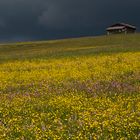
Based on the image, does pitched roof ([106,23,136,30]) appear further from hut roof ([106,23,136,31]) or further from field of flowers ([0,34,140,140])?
field of flowers ([0,34,140,140])

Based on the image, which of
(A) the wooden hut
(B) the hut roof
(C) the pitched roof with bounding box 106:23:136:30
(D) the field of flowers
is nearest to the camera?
(D) the field of flowers

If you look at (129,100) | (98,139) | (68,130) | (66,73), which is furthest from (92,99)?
(66,73)

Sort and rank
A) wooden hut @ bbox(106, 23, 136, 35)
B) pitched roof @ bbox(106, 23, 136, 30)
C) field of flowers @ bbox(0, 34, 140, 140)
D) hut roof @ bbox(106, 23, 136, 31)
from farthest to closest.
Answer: pitched roof @ bbox(106, 23, 136, 30)
hut roof @ bbox(106, 23, 136, 31)
wooden hut @ bbox(106, 23, 136, 35)
field of flowers @ bbox(0, 34, 140, 140)

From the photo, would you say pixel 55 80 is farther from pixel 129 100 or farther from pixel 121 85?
pixel 129 100

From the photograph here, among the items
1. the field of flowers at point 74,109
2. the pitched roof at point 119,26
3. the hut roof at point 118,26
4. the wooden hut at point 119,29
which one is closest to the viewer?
the field of flowers at point 74,109

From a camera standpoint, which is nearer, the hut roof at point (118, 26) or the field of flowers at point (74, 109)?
the field of flowers at point (74, 109)

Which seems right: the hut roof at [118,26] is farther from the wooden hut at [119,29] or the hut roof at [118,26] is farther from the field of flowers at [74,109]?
the field of flowers at [74,109]

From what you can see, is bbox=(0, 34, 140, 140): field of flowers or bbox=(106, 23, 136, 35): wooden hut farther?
bbox=(106, 23, 136, 35): wooden hut

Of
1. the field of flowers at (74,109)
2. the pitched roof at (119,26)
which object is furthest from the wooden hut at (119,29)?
the field of flowers at (74,109)

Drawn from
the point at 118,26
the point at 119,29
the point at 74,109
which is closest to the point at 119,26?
the point at 118,26

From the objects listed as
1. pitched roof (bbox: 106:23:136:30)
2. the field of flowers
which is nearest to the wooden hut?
pitched roof (bbox: 106:23:136:30)

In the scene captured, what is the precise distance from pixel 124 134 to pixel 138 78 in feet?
33.6

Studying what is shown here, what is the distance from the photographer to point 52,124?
1298 cm

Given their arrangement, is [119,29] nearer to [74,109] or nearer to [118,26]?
[118,26]
